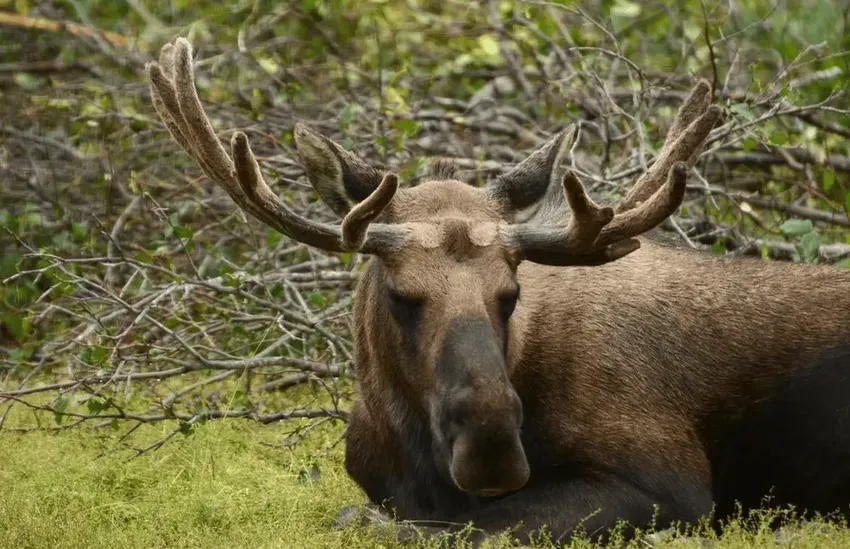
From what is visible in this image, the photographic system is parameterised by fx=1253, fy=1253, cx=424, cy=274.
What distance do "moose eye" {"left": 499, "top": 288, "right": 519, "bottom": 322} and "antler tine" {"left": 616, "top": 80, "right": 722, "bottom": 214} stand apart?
2.14ft

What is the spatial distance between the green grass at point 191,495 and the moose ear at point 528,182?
147cm

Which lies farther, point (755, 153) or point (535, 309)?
point (755, 153)

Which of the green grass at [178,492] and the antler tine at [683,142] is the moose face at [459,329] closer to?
the antler tine at [683,142]

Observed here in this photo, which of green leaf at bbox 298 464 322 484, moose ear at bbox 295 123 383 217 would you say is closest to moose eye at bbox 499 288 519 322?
moose ear at bbox 295 123 383 217

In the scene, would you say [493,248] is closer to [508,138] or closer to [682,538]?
[682,538]

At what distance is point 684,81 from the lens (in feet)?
31.2

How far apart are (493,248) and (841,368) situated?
170 cm

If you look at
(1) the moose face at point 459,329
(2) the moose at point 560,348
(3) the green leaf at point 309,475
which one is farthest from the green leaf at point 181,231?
(1) the moose face at point 459,329

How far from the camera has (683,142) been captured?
16.1 ft

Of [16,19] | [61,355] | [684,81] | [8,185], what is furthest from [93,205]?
[684,81]

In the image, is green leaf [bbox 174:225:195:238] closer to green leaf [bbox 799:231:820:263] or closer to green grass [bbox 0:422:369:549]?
green grass [bbox 0:422:369:549]

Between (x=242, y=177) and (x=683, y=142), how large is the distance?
67.5 inches

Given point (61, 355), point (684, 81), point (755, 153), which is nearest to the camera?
point (61, 355)

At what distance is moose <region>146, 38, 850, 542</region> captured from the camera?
4.46 meters
